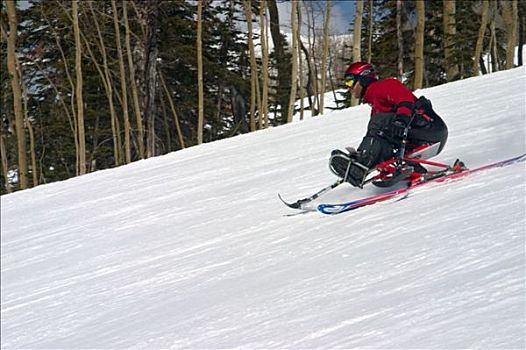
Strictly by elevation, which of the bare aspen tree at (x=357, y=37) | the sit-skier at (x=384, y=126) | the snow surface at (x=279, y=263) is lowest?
the snow surface at (x=279, y=263)

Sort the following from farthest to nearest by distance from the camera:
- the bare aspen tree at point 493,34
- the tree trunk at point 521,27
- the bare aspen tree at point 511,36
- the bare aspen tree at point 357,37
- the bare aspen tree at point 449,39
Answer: the tree trunk at point 521,27, the bare aspen tree at point 493,34, the bare aspen tree at point 511,36, the bare aspen tree at point 449,39, the bare aspen tree at point 357,37

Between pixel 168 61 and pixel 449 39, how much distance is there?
38.6ft

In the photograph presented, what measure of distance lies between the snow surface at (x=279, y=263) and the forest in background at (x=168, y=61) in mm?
10328

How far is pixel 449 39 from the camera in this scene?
19266mm

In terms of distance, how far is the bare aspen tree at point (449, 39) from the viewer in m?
19.1

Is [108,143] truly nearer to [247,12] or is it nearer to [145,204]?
[247,12]

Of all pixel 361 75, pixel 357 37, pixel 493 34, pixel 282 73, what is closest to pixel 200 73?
pixel 357 37

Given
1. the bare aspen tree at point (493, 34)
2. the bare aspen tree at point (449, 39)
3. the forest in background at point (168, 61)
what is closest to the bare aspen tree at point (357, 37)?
the forest in background at point (168, 61)

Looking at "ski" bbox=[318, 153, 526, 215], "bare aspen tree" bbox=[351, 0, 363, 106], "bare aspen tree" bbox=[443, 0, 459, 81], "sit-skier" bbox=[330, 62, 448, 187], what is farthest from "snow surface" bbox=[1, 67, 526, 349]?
"bare aspen tree" bbox=[443, 0, 459, 81]

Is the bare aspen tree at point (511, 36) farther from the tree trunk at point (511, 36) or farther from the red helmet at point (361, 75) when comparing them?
the red helmet at point (361, 75)

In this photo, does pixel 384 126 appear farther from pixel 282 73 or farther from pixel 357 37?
pixel 282 73

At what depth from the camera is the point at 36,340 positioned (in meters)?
4.45

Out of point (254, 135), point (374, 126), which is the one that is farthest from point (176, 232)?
point (254, 135)

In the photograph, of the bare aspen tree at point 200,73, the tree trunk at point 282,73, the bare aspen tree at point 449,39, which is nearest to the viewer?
the bare aspen tree at point 200,73
